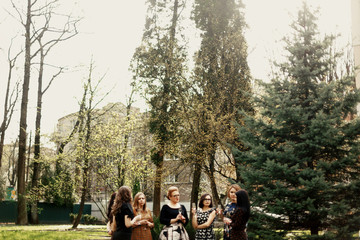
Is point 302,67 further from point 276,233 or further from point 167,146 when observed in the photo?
point 167,146

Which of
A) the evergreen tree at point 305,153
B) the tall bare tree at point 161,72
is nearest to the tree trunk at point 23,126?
the tall bare tree at point 161,72

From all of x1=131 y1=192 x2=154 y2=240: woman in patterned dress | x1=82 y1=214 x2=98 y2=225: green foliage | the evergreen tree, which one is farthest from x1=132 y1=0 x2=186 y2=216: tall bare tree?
x1=82 y1=214 x2=98 y2=225: green foliage

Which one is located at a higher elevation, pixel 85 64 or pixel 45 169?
pixel 85 64

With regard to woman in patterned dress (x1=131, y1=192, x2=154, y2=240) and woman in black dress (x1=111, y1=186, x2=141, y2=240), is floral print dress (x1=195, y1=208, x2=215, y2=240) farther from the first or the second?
woman in black dress (x1=111, y1=186, x2=141, y2=240)

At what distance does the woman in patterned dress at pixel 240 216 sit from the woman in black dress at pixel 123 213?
5.70 feet

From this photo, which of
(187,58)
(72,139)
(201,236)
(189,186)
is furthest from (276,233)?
(189,186)

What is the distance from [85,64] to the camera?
26.5m

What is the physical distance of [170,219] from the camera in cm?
700

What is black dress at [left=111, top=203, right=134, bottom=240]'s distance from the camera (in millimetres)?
6879

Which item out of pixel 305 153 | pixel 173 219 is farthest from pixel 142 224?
pixel 305 153

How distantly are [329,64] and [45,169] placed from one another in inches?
1261

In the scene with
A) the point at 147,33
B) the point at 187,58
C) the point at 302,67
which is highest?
the point at 147,33

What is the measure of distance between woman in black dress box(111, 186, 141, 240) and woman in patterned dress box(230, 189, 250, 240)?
1.74 metres

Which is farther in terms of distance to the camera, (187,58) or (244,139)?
(187,58)
